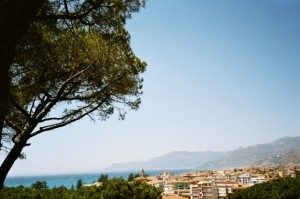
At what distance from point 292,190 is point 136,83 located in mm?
6785

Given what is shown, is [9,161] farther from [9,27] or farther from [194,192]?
[194,192]

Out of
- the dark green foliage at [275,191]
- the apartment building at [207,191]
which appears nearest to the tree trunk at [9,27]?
the dark green foliage at [275,191]

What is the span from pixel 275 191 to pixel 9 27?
444 inches

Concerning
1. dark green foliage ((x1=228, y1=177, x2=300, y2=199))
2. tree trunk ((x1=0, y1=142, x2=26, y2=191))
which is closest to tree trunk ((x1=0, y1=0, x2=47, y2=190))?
tree trunk ((x1=0, y1=142, x2=26, y2=191))

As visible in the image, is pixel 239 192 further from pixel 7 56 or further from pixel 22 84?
pixel 7 56

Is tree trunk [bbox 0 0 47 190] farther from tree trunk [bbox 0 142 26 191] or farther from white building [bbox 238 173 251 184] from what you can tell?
white building [bbox 238 173 251 184]

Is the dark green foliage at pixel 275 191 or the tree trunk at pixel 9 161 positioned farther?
the dark green foliage at pixel 275 191

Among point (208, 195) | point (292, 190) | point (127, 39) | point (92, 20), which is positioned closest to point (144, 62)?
point (127, 39)

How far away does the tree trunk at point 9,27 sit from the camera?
7.52ft

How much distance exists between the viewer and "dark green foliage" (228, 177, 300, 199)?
10895mm

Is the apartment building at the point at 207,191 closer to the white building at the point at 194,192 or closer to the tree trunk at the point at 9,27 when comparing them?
the white building at the point at 194,192

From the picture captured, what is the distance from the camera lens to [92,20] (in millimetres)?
6426

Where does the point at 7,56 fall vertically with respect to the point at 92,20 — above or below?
below

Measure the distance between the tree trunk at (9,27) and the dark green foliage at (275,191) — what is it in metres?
10.7
